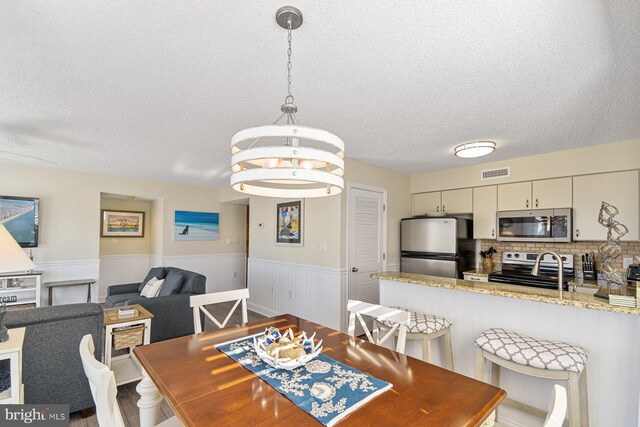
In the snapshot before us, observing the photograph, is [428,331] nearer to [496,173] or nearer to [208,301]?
[208,301]

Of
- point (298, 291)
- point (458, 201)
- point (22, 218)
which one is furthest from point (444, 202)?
point (22, 218)

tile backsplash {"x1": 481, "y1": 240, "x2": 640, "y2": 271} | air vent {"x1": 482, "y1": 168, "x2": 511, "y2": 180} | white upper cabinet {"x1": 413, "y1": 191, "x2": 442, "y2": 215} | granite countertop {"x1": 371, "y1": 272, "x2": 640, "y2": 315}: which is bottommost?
granite countertop {"x1": 371, "y1": 272, "x2": 640, "y2": 315}

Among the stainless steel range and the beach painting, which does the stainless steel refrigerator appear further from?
the beach painting

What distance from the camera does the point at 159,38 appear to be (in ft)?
5.23

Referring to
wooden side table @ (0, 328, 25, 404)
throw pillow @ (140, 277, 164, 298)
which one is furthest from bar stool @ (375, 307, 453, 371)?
throw pillow @ (140, 277, 164, 298)

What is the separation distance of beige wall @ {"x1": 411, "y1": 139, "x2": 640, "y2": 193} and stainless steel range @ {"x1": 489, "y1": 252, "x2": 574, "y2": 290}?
3.30 ft

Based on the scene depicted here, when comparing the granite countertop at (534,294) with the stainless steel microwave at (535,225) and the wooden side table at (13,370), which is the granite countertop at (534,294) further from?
the wooden side table at (13,370)

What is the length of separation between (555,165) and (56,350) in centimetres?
504

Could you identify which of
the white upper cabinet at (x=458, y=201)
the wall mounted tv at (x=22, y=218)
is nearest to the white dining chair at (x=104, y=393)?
the white upper cabinet at (x=458, y=201)

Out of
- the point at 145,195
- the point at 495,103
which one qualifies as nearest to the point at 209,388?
the point at 495,103

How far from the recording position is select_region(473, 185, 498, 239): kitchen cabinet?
411cm

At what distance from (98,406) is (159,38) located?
1643mm

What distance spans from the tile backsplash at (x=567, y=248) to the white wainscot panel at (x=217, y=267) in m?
5.02

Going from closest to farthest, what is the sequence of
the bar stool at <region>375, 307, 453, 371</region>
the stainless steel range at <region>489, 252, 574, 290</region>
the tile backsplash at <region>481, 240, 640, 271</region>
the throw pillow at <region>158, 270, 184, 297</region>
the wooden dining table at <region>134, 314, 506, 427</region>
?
the wooden dining table at <region>134, 314, 506, 427</region> → the bar stool at <region>375, 307, 453, 371</region> → the tile backsplash at <region>481, 240, 640, 271</region> → the stainless steel range at <region>489, 252, 574, 290</region> → the throw pillow at <region>158, 270, 184, 297</region>
